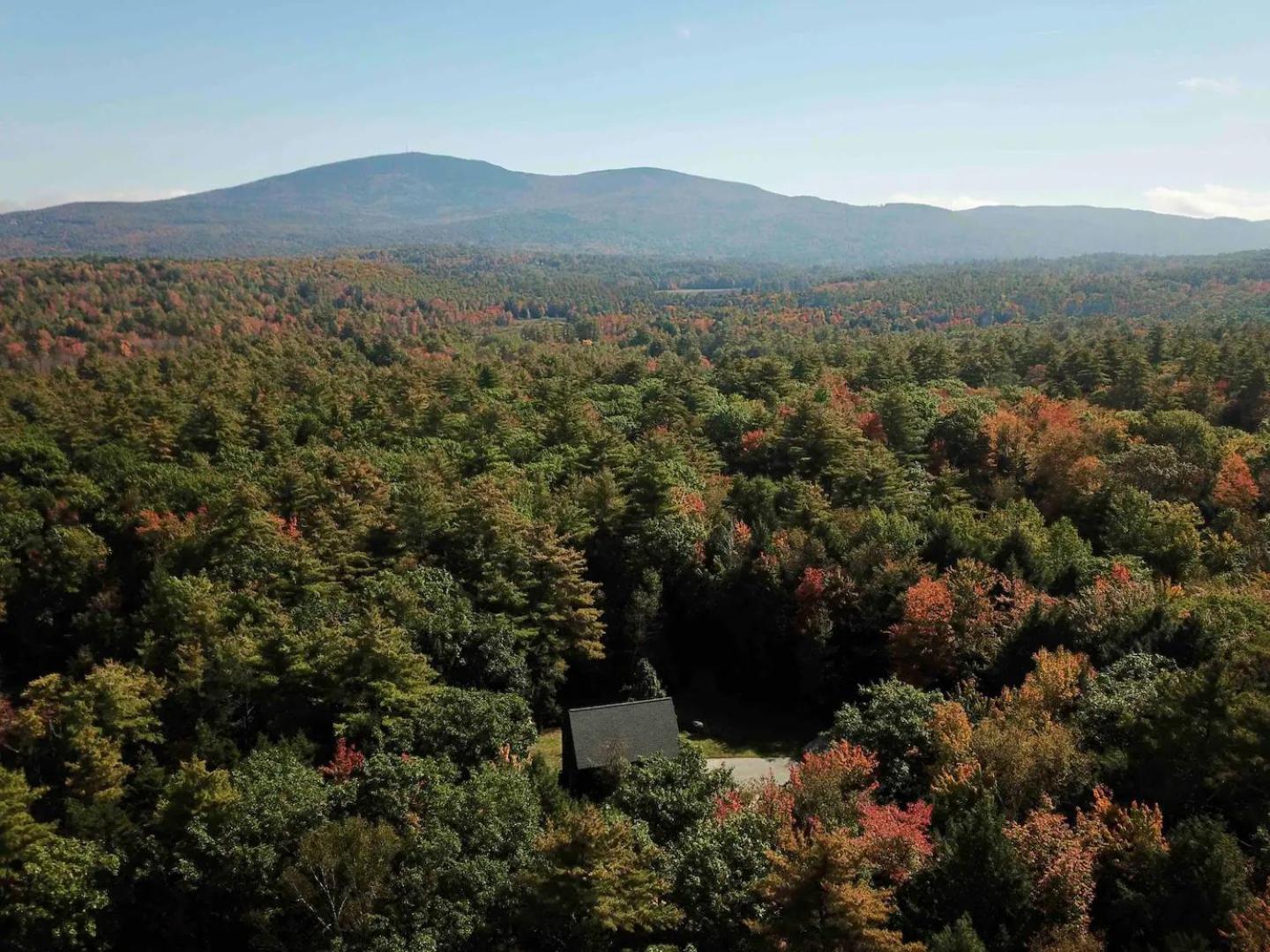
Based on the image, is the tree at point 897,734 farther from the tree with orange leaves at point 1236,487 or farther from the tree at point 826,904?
the tree with orange leaves at point 1236,487

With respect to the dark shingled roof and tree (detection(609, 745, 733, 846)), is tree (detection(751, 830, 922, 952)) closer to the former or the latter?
tree (detection(609, 745, 733, 846))

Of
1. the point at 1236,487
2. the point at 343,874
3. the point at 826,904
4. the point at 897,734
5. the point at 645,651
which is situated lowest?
the point at 645,651

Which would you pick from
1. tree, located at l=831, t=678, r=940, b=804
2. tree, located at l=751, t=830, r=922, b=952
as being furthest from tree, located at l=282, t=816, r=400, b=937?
tree, located at l=831, t=678, r=940, b=804

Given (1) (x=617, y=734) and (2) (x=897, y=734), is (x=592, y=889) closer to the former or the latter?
(1) (x=617, y=734)

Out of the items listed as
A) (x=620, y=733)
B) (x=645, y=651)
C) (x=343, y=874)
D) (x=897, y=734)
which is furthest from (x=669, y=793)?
(x=645, y=651)

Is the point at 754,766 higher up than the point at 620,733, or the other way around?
the point at 620,733

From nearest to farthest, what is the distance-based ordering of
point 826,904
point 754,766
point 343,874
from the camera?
point 826,904 < point 343,874 < point 754,766
